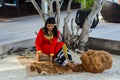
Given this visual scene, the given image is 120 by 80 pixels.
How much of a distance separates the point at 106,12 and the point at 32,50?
3.64 metres

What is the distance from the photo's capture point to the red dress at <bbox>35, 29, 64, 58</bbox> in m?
4.96

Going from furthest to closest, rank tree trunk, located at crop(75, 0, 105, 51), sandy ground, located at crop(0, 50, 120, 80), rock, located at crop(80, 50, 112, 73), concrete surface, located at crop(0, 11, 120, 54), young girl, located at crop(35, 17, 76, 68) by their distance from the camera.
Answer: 1. concrete surface, located at crop(0, 11, 120, 54)
2. tree trunk, located at crop(75, 0, 105, 51)
3. young girl, located at crop(35, 17, 76, 68)
4. rock, located at crop(80, 50, 112, 73)
5. sandy ground, located at crop(0, 50, 120, 80)

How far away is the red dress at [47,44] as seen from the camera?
16.3ft

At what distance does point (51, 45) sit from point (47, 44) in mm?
119

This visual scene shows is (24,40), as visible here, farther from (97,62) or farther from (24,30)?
(97,62)

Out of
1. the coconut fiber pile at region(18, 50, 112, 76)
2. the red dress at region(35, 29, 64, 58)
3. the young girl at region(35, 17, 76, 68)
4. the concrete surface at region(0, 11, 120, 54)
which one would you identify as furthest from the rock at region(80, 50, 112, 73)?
the concrete surface at region(0, 11, 120, 54)

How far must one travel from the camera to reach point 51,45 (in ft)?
16.3

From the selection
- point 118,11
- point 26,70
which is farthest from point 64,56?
point 118,11

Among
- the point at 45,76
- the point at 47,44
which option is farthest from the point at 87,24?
the point at 45,76

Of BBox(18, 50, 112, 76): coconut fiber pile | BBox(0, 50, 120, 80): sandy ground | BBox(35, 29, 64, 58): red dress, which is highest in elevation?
BBox(35, 29, 64, 58): red dress

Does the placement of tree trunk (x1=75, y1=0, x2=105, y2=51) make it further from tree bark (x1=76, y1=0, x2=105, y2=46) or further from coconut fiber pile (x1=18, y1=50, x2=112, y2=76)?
coconut fiber pile (x1=18, y1=50, x2=112, y2=76)

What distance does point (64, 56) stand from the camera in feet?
16.1

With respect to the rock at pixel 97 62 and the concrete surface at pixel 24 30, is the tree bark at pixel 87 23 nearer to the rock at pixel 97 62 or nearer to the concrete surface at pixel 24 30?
the concrete surface at pixel 24 30

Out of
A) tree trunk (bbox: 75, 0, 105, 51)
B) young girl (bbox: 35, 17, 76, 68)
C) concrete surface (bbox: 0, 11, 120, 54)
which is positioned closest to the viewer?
young girl (bbox: 35, 17, 76, 68)
